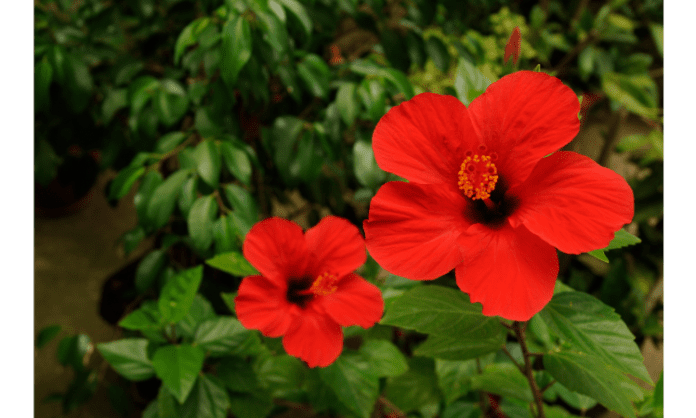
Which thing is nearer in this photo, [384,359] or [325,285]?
[325,285]

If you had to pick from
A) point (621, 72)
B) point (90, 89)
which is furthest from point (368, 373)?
point (621, 72)

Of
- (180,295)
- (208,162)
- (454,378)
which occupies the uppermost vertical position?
(208,162)

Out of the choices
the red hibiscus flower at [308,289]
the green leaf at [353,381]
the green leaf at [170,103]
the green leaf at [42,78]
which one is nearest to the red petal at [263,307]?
the red hibiscus flower at [308,289]

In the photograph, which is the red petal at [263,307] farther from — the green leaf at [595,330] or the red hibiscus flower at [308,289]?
the green leaf at [595,330]

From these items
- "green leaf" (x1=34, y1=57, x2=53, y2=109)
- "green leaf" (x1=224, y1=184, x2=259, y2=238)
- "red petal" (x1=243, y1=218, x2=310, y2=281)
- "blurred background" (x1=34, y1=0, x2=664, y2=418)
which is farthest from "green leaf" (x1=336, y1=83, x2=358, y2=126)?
"green leaf" (x1=34, y1=57, x2=53, y2=109)

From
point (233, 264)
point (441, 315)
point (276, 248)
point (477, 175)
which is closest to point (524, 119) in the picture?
point (477, 175)

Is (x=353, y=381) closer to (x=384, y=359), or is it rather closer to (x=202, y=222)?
(x=384, y=359)

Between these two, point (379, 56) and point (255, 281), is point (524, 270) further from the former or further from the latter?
point (379, 56)
